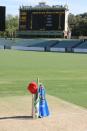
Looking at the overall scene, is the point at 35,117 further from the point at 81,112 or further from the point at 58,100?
the point at 58,100

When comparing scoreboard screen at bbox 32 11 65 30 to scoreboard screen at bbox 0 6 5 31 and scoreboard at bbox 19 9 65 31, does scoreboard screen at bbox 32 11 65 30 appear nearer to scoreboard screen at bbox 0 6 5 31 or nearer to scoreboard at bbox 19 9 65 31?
scoreboard at bbox 19 9 65 31

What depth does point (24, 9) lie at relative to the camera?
81188mm

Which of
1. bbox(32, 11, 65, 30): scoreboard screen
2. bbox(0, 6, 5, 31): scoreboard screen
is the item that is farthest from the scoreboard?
bbox(0, 6, 5, 31): scoreboard screen

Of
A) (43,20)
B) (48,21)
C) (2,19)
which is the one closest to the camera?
(2,19)

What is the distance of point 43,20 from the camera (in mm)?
75875

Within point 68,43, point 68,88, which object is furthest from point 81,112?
point 68,43

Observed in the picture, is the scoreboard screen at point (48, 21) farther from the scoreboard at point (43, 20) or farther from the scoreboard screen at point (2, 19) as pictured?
the scoreboard screen at point (2, 19)

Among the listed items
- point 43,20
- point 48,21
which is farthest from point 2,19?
point 43,20

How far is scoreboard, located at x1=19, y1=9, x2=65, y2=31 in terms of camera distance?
75.9 meters

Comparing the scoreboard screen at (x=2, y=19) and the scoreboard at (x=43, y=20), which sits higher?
the scoreboard screen at (x=2, y=19)

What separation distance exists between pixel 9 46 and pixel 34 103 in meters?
69.7

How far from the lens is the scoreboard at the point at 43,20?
75.9 meters

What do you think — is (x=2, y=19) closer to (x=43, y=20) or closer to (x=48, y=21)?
(x=48, y=21)

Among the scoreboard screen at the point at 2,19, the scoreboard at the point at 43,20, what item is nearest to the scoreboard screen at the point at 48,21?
the scoreboard at the point at 43,20
